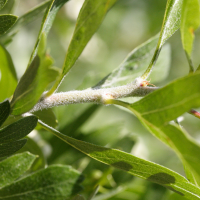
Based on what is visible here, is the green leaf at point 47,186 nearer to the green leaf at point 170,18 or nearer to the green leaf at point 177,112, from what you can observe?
the green leaf at point 177,112

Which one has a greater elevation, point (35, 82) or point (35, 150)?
point (35, 82)

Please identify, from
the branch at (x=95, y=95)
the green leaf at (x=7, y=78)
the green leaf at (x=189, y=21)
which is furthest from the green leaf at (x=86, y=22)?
the green leaf at (x=7, y=78)

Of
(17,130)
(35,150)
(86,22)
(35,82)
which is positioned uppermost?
(86,22)

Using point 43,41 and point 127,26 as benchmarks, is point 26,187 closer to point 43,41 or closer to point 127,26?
point 43,41

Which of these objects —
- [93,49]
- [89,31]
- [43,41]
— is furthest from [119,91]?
[93,49]

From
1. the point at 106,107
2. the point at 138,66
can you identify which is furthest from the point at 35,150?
the point at 106,107

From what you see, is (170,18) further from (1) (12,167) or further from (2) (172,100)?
(1) (12,167)
